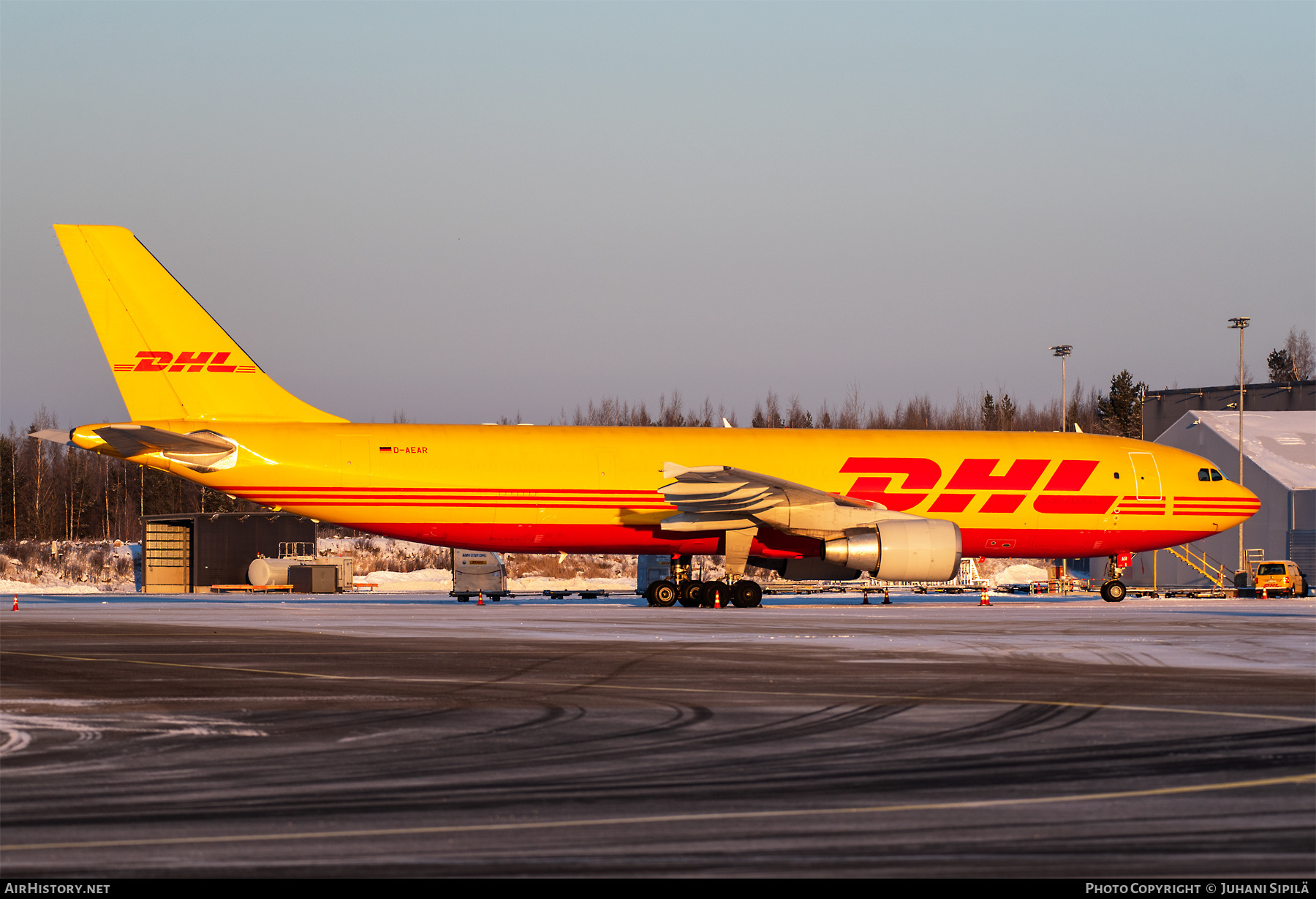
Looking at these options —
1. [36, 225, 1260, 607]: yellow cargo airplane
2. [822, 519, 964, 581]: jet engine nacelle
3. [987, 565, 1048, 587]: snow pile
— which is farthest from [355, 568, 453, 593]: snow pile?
[822, 519, 964, 581]: jet engine nacelle

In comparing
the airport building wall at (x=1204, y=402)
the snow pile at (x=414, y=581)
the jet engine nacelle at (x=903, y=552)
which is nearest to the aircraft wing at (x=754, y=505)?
the jet engine nacelle at (x=903, y=552)

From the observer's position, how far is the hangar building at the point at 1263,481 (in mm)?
43844

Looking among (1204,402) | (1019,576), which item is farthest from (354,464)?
(1204,402)

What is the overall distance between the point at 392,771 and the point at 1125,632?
16.0m

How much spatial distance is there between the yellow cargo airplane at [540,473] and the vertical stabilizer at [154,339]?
35mm

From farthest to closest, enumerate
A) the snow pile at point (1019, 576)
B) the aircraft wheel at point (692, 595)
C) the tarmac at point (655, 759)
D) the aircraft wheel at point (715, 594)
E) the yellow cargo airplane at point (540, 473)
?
the snow pile at point (1019, 576) → the aircraft wheel at point (692, 595) → the aircraft wheel at point (715, 594) → the yellow cargo airplane at point (540, 473) → the tarmac at point (655, 759)

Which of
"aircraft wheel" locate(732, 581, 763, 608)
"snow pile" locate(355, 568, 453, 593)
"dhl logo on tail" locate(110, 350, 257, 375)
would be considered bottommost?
"snow pile" locate(355, 568, 453, 593)

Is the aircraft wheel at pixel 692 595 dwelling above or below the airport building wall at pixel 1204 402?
below

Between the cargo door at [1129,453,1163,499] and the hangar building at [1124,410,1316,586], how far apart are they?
13456 millimetres

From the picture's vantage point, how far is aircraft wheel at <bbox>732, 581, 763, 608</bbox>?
2928 cm

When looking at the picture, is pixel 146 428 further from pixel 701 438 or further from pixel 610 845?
pixel 610 845

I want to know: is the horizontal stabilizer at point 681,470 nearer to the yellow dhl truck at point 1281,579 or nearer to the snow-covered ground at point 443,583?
the yellow dhl truck at point 1281,579

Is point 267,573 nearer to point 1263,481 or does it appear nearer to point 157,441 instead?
point 157,441

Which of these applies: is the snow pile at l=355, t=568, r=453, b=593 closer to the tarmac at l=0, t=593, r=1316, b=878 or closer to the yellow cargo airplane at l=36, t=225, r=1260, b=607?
the yellow cargo airplane at l=36, t=225, r=1260, b=607
